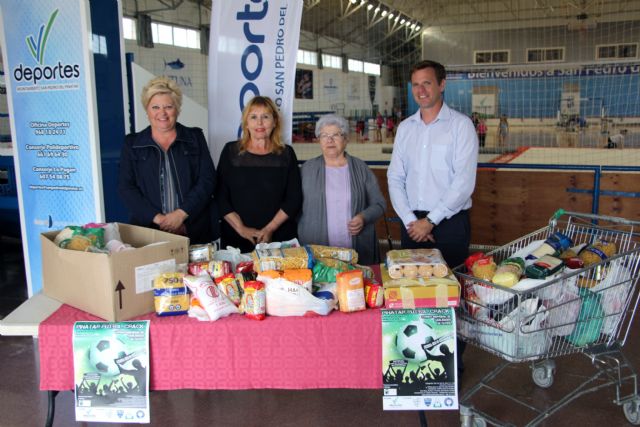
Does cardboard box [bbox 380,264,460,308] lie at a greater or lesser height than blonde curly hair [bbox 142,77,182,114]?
lesser

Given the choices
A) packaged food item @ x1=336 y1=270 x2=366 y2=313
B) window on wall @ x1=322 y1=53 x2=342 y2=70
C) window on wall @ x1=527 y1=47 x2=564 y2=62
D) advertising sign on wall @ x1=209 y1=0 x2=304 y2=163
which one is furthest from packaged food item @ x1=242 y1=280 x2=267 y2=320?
window on wall @ x1=322 y1=53 x2=342 y2=70

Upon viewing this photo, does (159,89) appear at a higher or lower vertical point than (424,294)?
higher

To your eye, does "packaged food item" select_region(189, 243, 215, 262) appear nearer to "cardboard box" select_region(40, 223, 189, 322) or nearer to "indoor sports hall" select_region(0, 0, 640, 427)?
"cardboard box" select_region(40, 223, 189, 322)

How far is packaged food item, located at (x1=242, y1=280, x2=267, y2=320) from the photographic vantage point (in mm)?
1962

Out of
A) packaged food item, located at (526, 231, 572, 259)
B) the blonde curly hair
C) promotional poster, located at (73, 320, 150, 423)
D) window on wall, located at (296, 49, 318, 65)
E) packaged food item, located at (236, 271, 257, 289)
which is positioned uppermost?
window on wall, located at (296, 49, 318, 65)

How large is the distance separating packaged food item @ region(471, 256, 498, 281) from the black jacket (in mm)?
1392

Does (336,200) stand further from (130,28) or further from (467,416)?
(130,28)

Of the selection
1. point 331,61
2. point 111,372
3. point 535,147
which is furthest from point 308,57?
point 111,372

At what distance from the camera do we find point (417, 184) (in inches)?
117

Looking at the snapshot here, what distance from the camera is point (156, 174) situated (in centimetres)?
284

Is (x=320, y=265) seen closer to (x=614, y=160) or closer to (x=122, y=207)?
(x=122, y=207)

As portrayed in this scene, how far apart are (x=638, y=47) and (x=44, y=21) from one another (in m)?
21.6

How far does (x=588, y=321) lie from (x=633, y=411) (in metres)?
0.87

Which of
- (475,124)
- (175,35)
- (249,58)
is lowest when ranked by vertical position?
(475,124)
